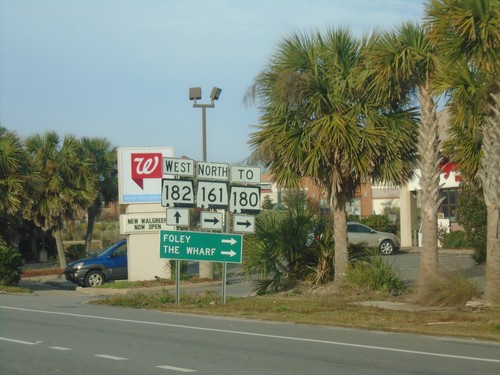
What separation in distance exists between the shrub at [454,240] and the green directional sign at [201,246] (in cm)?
1950

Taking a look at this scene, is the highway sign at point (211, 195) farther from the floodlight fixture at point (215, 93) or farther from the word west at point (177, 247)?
the floodlight fixture at point (215, 93)

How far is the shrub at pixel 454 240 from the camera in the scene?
3644 centimetres

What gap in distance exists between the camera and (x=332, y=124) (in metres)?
18.8

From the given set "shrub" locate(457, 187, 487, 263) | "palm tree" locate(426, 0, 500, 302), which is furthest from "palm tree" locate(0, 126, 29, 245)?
"palm tree" locate(426, 0, 500, 302)

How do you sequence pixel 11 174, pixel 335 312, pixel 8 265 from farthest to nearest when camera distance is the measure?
pixel 11 174 < pixel 8 265 < pixel 335 312

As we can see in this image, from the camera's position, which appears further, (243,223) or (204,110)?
(204,110)

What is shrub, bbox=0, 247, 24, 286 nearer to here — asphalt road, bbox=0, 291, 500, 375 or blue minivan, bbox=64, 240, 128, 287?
blue minivan, bbox=64, 240, 128, 287

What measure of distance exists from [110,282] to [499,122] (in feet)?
58.5

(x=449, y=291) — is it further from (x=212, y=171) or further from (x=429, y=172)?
(x=212, y=171)

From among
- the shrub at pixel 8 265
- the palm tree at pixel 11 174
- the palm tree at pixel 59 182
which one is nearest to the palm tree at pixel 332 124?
the shrub at pixel 8 265

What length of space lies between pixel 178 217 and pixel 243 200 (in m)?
1.64

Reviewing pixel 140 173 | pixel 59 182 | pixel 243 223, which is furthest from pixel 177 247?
pixel 59 182

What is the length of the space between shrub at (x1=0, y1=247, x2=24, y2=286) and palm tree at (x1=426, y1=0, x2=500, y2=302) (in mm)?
16519

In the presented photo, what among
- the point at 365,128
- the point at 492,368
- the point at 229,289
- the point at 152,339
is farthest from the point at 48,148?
the point at 492,368
